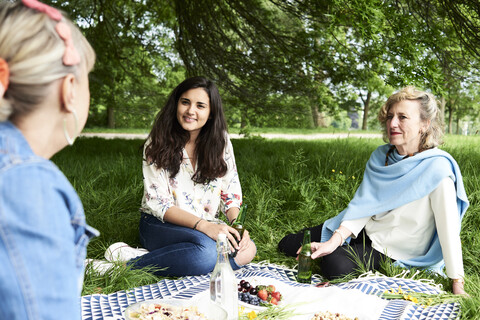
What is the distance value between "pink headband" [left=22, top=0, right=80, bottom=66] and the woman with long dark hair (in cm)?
221

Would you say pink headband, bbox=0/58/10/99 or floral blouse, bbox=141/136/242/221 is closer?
pink headband, bbox=0/58/10/99

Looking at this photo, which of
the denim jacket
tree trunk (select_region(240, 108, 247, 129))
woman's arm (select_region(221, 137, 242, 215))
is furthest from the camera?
tree trunk (select_region(240, 108, 247, 129))

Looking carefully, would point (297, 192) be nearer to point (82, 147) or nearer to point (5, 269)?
point (5, 269)

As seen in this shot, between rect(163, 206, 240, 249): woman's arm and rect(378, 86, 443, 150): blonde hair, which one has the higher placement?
rect(378, 86, 443, 150): blonde hair

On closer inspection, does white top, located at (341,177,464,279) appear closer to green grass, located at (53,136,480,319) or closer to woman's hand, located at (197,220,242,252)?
green grass, located at (53,136,480,319)

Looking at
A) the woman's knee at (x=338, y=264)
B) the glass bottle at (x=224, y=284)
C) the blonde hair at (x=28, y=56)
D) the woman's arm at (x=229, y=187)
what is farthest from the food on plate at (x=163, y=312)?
the woman's arm at (x=229, y=187)

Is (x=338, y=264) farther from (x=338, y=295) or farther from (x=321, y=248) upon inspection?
(x=338, y=295)

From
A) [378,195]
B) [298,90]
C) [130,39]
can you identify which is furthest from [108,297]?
[130,39]

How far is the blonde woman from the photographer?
2.87ft

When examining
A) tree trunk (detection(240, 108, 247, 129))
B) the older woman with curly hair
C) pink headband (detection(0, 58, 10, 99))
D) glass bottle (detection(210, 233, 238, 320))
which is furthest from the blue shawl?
tree trunk (detection(240, 108, 247, 129))

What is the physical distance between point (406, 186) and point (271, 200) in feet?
5.92

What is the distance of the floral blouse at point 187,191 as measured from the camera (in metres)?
3.33

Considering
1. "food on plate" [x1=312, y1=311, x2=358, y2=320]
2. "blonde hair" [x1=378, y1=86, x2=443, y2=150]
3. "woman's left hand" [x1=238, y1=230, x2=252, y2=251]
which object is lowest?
"food on plate" [x1=312, y1=311, x2=358, y2=320]

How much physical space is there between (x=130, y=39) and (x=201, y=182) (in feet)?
21.3
